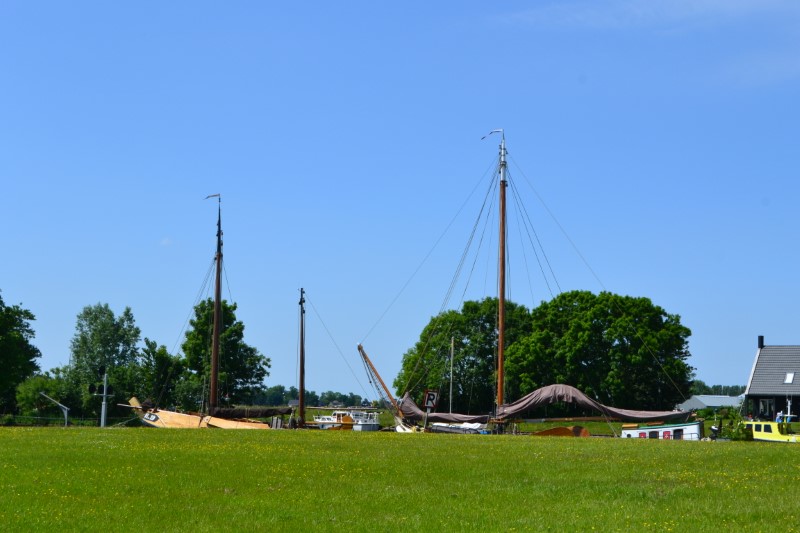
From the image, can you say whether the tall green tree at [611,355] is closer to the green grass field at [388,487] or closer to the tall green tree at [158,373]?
the tall green tree at [158,373]

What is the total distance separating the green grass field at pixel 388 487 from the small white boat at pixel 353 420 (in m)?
37.2

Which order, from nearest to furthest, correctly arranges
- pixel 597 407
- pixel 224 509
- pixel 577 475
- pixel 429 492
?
pixel 224 509
pixel 429 492
pixel 577 475
pixel 597 407

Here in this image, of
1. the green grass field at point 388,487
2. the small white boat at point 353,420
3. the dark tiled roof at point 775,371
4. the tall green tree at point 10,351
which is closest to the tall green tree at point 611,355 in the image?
the dark tiled roof at point 775,371

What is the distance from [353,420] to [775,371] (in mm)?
36891

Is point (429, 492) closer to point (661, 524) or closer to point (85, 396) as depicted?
point (661, 524)

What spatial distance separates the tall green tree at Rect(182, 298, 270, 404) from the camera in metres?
101

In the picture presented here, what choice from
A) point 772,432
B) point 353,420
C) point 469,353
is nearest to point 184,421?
point 353,420

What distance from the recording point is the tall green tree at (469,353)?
343ft

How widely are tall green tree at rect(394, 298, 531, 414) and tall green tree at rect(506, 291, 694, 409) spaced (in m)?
7.15

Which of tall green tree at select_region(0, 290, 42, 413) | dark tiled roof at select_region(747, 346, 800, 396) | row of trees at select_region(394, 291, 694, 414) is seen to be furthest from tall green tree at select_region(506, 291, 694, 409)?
tall green tree at select_region(0, 290, 42, 413)

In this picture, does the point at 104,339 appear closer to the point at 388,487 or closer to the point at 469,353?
the point at 469,353

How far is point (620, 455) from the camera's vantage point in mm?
35375

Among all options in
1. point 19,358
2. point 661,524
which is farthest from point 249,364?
point 661,524

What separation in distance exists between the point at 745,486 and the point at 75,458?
62.4 ft
